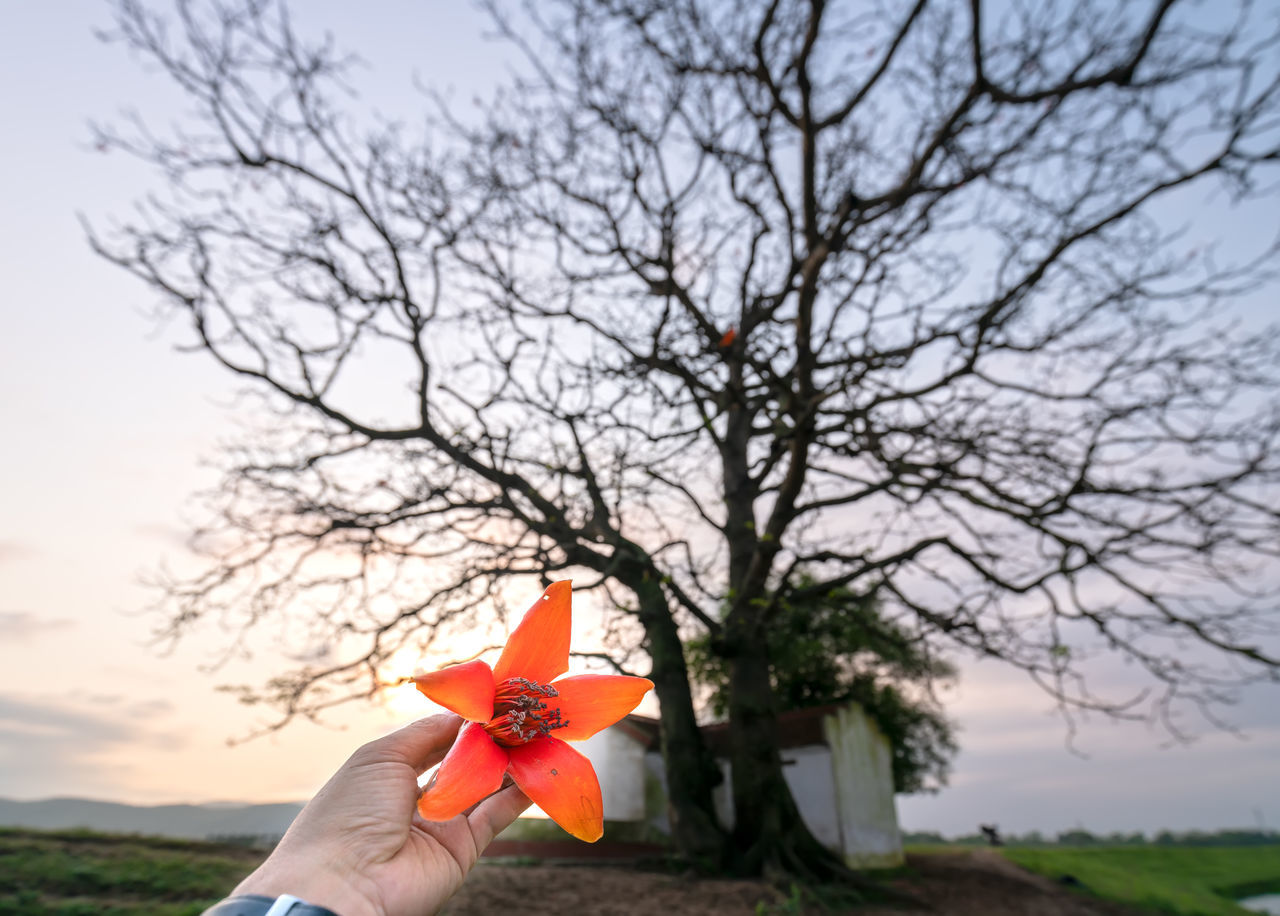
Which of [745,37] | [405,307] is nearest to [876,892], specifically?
[405,307]

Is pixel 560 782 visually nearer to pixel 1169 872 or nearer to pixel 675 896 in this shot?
pixel 675 896

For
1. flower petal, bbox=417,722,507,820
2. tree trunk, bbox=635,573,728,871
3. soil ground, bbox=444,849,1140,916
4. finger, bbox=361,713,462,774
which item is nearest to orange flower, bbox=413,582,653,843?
flower petal, bbox=417,722,507,820

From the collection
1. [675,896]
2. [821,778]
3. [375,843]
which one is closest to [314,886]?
[375,843]

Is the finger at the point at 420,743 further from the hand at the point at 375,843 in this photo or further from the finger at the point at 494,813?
the finger at the point at 494,813

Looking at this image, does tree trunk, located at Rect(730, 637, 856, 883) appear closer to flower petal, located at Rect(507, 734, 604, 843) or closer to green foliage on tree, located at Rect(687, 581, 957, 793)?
green foliage on tree, located at Rect(687, 581, 957, 793)

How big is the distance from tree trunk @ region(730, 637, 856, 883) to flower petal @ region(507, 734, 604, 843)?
913 centimetres

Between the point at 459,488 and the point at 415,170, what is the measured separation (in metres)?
3.83

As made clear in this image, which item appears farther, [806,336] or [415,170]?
[415,170]

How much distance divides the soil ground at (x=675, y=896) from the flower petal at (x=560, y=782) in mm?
7309

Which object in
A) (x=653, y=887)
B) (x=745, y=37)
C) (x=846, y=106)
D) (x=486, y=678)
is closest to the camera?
(x=486, y=678)

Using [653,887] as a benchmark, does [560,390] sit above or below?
above

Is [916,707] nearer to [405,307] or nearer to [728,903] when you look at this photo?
[728,903]

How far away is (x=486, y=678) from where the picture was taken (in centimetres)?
134

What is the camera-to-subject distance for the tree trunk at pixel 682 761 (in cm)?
1019
